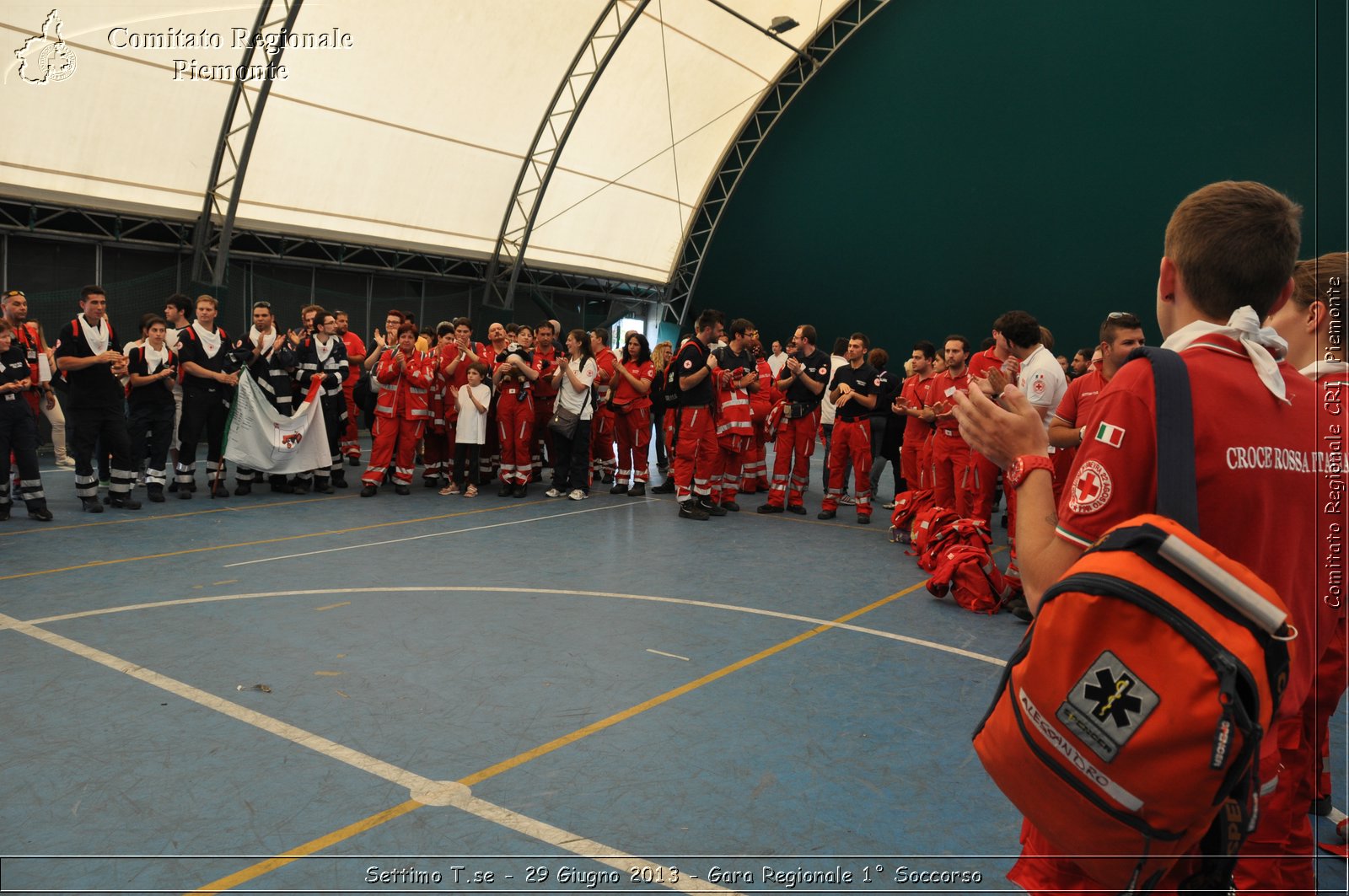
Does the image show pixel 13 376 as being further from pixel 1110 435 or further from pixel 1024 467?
pixel 1110 435

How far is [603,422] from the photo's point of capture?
40.9 feet

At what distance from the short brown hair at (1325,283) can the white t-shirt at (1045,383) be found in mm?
3484

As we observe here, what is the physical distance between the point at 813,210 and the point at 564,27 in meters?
8.12

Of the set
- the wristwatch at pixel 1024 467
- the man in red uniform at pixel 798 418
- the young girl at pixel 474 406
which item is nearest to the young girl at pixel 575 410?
the young girl at pixel 474 406

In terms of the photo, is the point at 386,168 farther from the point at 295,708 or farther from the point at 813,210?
the point at 295,708

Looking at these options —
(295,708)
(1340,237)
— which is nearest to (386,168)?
(295,708)

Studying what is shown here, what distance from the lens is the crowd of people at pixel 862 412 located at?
161 cm

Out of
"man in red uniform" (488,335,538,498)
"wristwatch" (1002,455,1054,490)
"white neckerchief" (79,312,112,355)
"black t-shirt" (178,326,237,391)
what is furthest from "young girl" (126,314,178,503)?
"wristwatch" (1002,455,1054,490)

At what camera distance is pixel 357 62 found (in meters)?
16.2

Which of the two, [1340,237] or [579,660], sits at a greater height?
[1340,237]

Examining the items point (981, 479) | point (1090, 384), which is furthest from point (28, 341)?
point (1090, 384)

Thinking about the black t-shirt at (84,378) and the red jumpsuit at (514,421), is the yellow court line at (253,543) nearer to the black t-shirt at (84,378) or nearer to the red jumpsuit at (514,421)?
the red jumpsuit at (514,421)

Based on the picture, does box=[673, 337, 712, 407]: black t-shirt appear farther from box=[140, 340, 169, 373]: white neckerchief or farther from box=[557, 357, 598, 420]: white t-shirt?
box=[140, 340, 169, 373]: white neckerchief

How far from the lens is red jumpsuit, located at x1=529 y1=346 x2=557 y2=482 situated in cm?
1148
